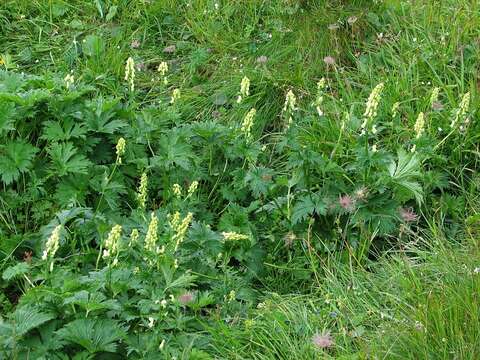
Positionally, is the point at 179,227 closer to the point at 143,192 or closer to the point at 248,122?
the point at 143,192

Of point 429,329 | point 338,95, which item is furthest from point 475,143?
point 429,329

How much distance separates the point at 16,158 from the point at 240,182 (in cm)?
104

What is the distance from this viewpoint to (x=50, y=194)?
12.6ft

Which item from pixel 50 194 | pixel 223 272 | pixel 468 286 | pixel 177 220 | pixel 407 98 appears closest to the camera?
pixel 468 286

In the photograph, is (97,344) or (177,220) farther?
(177,220)

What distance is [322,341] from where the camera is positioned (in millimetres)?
2758

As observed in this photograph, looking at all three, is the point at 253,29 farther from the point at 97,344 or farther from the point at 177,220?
the point at 97,344

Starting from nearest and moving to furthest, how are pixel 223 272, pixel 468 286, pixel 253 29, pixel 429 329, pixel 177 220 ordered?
1. pixel 429 329
2. pixel 468 286
3. pixel 177 220
4. pixel 223 272
5. pixel 253 29

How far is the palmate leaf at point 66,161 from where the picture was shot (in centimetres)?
373

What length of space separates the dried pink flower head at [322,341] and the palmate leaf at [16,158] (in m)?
1.66

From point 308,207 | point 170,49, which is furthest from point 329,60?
point 308,207

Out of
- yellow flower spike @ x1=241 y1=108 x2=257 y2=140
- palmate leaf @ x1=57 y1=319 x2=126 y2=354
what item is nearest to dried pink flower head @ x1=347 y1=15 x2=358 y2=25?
yellow flower spike @ x1=241 y1=108 x2=257 y2=140

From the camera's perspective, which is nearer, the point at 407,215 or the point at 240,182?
the point at 407,215

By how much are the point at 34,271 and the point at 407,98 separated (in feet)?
6.95
